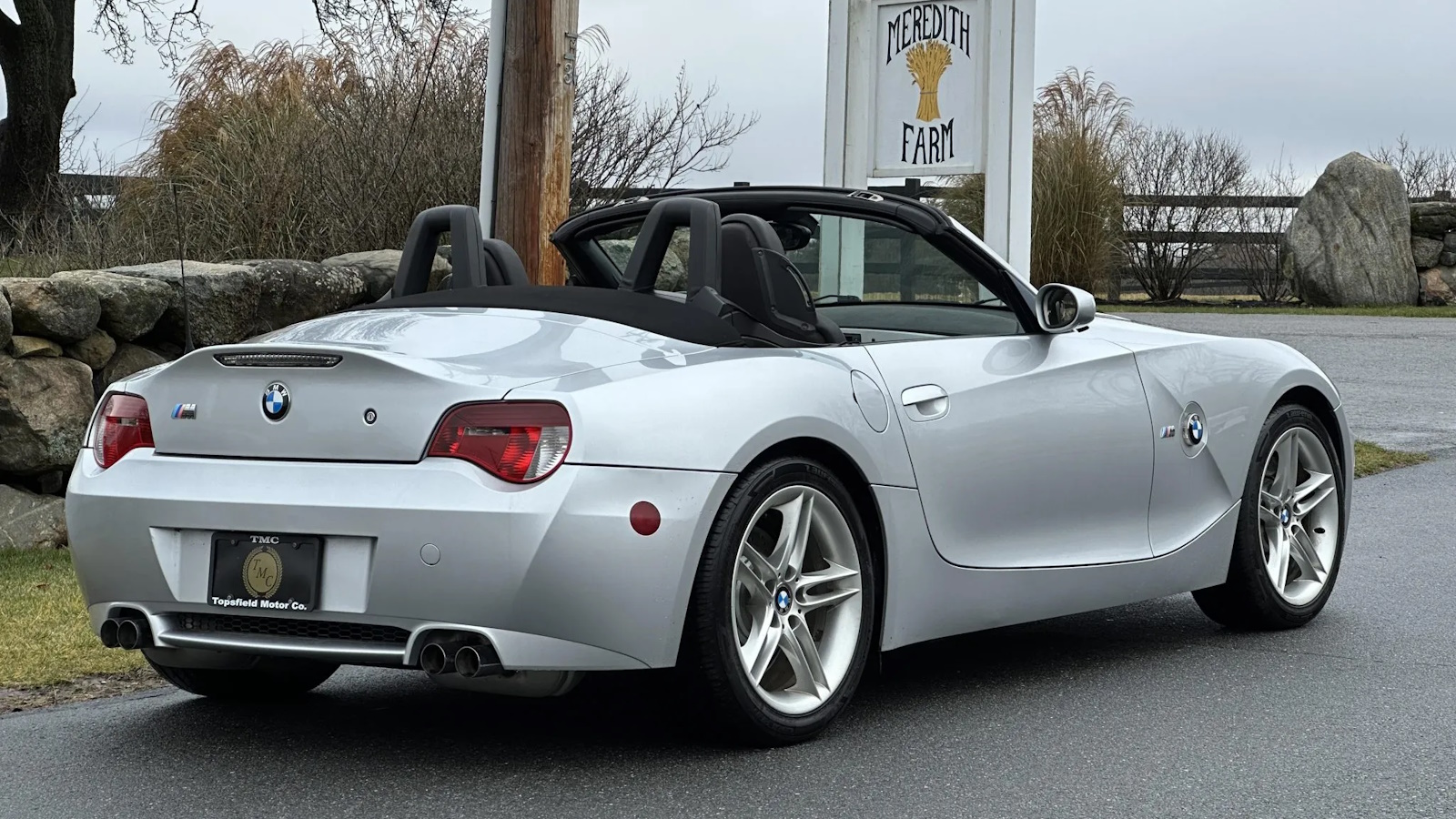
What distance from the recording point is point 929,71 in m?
9.97

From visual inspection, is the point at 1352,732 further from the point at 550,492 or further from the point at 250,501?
the point at 250,501

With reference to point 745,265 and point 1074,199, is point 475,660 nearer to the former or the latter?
point 745,265

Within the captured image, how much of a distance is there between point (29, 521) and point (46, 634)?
2114mm

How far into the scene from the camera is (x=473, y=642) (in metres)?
3.95

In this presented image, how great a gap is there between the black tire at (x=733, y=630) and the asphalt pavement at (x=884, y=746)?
0.08 m

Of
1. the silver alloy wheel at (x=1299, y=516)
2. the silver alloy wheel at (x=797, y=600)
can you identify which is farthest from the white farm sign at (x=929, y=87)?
the silver alloy wheel at (x=797, y=600)

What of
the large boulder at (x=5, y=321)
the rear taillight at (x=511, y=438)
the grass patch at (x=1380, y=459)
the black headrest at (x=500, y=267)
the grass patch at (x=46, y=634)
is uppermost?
the black headrest at (x=500, y=267)

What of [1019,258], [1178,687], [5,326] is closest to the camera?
[1178,687]

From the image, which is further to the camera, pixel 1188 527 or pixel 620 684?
pixel 1188 527

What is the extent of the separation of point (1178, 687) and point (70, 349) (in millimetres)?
5435

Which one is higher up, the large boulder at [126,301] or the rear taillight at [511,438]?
the large boulder at [126,301]

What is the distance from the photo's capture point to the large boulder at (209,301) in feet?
28.9

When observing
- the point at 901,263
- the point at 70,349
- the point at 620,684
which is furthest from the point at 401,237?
the point at 620,684

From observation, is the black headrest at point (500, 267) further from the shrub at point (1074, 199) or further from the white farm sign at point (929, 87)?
the shrub at point (1074, 199)
